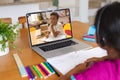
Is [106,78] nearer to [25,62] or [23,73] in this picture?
[23,73]

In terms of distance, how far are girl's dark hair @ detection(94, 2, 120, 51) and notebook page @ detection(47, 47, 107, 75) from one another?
370mm

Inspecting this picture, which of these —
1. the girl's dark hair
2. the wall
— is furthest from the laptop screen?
the wall

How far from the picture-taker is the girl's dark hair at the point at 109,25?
707 millimetres

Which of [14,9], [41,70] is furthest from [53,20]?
[14,9]

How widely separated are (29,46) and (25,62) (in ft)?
0.90

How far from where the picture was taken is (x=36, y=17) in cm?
140

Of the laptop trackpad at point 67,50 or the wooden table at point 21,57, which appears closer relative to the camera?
the wooden table at point 21,57

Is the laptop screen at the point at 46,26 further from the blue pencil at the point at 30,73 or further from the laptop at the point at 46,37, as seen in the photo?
the blue pencil at the point at 30,73

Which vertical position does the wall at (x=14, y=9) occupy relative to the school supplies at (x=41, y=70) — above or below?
above

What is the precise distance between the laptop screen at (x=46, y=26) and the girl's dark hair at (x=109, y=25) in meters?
0.70

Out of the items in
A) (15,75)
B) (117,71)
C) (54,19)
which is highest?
(54,19)

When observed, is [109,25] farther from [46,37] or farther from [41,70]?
[46,37]

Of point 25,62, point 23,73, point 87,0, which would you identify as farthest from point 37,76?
point 87,0

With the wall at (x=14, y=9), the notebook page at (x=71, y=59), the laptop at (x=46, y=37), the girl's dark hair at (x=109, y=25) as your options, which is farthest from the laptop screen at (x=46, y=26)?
the wall at (x=14, y=9)
